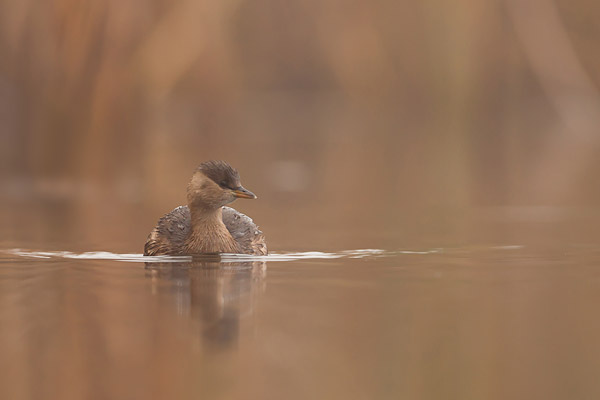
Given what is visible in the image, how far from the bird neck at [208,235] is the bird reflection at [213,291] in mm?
184

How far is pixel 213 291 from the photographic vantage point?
601 centimetres

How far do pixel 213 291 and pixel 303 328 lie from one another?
116 centimetres

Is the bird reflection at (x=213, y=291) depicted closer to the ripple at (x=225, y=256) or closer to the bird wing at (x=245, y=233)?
the ripple at (x=225, y=256)

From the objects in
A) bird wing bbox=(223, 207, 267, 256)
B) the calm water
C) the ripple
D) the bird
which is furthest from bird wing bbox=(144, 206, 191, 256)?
the calm water

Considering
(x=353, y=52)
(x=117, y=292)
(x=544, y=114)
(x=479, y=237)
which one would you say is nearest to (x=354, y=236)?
(x=479, y=237)

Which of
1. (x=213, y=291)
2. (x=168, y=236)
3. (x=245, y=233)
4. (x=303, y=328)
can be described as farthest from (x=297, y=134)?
(x=303, y=328)

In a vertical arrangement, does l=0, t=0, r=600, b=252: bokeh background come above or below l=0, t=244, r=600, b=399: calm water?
above

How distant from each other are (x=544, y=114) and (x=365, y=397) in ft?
84.0

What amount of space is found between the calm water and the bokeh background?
1.30 metres

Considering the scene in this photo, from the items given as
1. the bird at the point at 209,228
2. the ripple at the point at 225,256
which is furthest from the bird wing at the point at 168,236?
the ripple at the point at 225,256

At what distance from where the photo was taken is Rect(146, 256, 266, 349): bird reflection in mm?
4961

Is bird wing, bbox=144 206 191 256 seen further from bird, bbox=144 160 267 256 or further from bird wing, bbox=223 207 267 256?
bird wing, bbox=223 207 267 256

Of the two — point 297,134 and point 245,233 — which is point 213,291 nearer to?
point 245,233

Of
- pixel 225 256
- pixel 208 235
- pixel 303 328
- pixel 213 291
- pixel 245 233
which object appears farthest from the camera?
pixel 245 233
